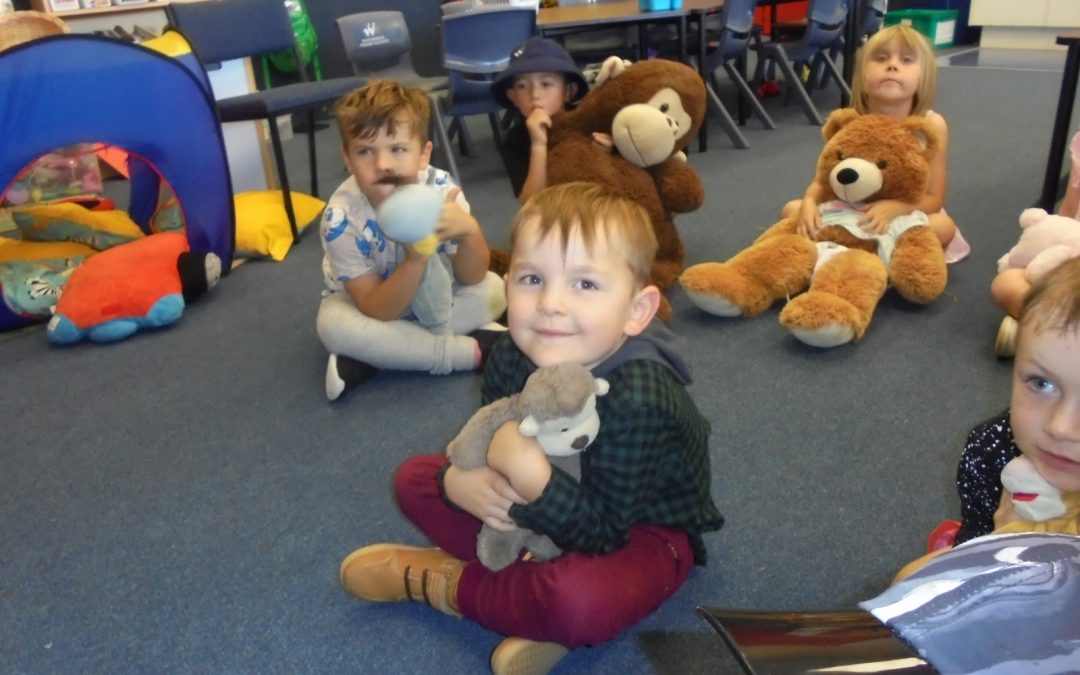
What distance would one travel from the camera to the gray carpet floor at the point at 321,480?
3.82ft

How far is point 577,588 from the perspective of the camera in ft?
3.29

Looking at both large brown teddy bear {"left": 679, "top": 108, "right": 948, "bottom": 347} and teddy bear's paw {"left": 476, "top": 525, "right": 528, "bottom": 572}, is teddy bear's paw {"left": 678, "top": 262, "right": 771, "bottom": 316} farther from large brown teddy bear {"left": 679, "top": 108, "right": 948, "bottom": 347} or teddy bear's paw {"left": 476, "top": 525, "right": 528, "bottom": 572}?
teddy bear's paw {"left": 476, "top": 525, "right": 528, "bottom": 572}

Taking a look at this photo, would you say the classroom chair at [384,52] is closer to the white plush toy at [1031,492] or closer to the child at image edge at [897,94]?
the child at image edge at [897,94]

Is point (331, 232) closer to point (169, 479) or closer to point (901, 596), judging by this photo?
point (169, 479)

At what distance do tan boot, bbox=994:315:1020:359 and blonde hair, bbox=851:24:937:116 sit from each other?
61 cm

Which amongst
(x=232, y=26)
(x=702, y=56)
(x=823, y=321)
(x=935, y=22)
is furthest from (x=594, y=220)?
(x=935, y=22)

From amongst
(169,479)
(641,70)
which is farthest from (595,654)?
(641,70)

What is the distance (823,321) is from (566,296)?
950 mm

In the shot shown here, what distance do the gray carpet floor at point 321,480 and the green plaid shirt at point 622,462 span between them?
20 centimetres

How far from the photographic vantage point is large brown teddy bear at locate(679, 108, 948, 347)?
191cm

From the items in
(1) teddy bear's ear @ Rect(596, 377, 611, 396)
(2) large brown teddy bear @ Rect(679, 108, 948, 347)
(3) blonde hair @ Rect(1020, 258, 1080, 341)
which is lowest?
(2) large brown teddy bear @ Rect(679, 108, 948, 347)

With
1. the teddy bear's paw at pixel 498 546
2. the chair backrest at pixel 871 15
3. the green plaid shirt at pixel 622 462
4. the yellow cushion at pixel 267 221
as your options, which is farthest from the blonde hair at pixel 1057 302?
the chair backrest at pixel 871 15

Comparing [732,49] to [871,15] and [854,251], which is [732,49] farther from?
[854,251]

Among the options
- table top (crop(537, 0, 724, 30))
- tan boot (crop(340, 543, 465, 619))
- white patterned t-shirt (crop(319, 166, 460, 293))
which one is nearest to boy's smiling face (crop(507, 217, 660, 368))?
tan boot (crop(340, 543, 465, 619))
